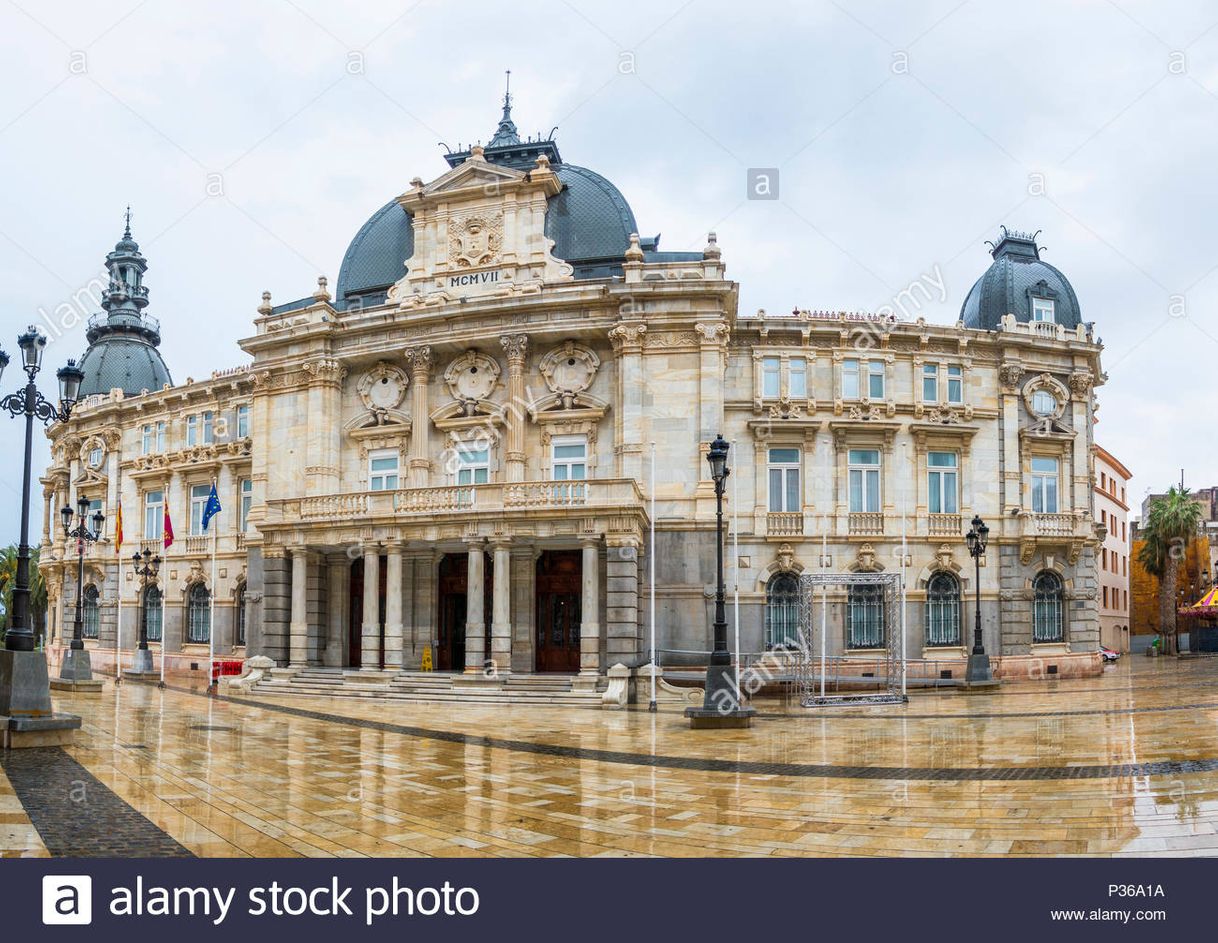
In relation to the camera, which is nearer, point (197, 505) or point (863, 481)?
point (863, 481)

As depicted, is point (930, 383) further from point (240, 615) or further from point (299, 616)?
point (240, 615)

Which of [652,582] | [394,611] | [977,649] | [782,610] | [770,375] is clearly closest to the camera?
[652,582]

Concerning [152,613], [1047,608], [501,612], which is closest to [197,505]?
[152,613]

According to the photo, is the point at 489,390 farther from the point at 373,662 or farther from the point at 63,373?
the point at 63,373

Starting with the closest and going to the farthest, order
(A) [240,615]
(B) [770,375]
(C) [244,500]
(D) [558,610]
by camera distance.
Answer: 1. (D) [558,610]
2. (B) [770,375]
3. (A) [240,615]
4. (C) [244,500]

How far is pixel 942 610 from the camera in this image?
116 feet

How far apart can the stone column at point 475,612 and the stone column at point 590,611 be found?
10.9 feet

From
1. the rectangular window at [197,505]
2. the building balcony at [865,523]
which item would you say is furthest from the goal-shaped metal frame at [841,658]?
the rectangular window at [197,505]

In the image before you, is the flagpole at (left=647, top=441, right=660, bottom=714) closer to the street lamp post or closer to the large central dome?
the large central dome

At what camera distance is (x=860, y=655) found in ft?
112

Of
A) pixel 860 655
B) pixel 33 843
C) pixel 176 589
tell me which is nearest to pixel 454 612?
pixel 860 655

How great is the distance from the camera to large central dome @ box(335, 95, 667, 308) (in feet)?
118

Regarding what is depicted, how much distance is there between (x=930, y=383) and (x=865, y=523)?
5.93m

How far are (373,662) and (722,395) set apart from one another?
14.8m
